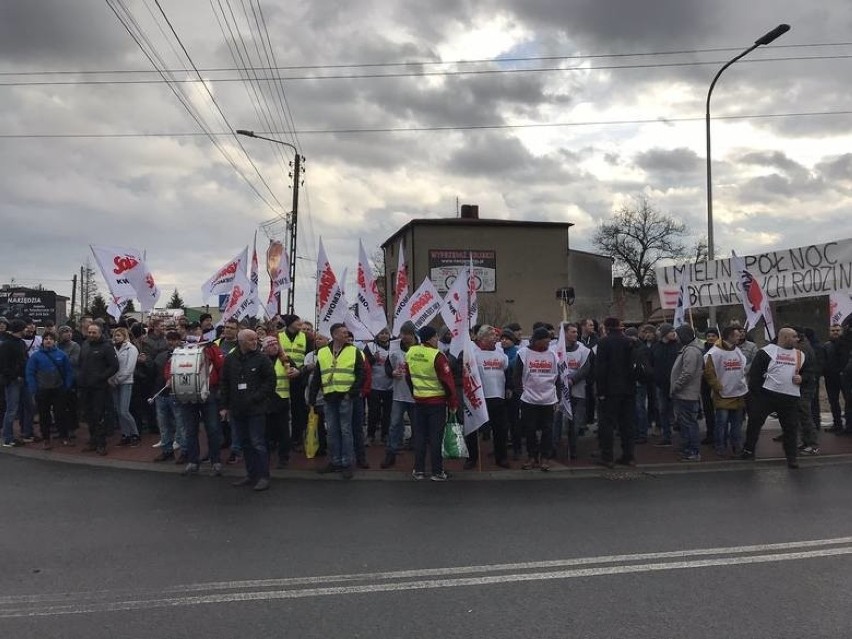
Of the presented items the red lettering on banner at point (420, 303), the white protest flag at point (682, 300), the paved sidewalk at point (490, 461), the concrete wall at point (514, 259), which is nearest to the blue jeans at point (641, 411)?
the paved sidewalk at point (490, 461)

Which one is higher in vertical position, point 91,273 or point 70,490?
point 91,273

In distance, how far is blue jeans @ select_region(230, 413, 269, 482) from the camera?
7.79 metres

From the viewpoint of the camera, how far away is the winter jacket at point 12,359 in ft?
34.3

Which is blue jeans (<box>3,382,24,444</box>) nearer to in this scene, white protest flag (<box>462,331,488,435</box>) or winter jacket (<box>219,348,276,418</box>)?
winter jacket (<box>219,348,276,418</box>)

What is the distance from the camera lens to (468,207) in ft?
160

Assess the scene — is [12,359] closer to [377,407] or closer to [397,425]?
[377,407]

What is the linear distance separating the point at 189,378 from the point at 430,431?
3.05m

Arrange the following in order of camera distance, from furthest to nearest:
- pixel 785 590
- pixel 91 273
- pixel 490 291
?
pixel 91 273 → pixel 490 291 → pixel 785 590

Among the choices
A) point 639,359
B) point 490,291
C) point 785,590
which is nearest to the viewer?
point 785,590

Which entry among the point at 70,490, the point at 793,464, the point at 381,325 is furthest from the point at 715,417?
the point at 70,490

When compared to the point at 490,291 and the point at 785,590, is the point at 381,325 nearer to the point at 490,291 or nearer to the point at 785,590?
the point at 785,590

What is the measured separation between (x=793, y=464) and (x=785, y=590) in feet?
16.6

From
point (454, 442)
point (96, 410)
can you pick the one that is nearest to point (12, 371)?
Result: point (96, 410)

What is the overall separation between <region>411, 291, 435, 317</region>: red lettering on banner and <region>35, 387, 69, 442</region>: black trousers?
18.2 feet
